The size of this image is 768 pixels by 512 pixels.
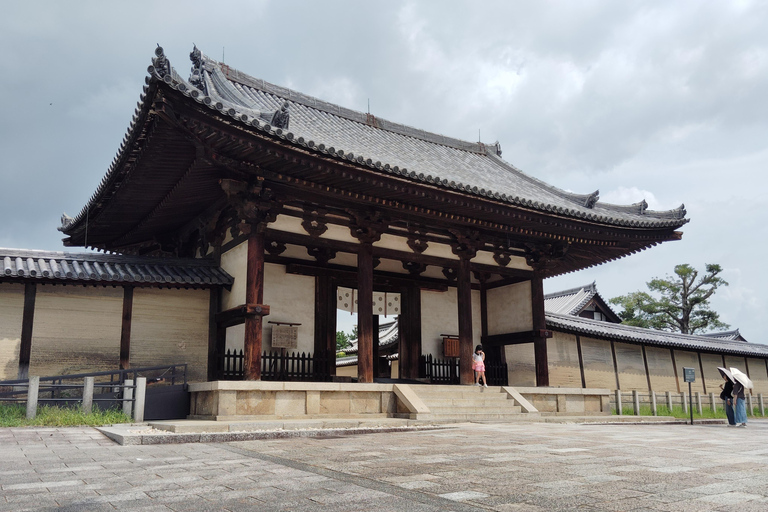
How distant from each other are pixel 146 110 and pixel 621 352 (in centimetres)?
1954

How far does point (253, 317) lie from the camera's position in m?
12.0

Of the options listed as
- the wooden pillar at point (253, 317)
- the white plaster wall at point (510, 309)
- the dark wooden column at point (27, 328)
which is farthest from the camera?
the white plaster wall at point (510, 309)

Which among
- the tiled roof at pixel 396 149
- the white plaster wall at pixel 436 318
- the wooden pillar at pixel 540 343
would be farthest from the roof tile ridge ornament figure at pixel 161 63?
the wooden pillar at pixel 540 343

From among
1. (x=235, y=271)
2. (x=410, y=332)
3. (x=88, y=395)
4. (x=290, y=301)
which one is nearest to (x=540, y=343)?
(x=410, y=332)

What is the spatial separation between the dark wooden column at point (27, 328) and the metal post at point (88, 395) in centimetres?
181

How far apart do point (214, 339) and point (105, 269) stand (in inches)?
110

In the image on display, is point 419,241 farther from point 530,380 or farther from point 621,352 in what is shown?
point 621,352

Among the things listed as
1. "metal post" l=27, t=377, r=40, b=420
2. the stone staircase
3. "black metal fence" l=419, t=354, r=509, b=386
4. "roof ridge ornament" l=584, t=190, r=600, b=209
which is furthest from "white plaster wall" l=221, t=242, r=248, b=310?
"roof ridge ornament" l=584, t=190, r=600, b=209

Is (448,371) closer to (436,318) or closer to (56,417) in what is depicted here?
(436,318)

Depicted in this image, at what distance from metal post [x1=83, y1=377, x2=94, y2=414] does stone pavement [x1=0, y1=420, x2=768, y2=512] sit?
9.25ft

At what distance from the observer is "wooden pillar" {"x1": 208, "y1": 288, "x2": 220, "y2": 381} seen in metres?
13.3

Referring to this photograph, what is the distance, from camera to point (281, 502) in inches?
154

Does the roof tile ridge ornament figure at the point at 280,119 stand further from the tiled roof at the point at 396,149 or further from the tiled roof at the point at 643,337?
the tiled roof at the point at 643,337

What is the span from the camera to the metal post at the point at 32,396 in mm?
10250
